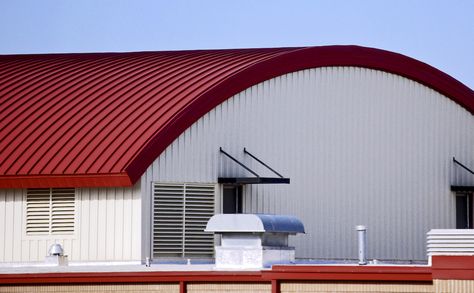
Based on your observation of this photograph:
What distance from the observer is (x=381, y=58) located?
42531 millimetres

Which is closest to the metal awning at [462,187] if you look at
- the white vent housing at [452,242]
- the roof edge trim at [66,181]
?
the roof edge trim at [66,181]

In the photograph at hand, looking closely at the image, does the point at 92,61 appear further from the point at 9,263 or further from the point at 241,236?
the point at 241,236

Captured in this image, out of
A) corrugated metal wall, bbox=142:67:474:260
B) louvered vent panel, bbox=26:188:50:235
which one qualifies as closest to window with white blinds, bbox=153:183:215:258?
corrugated metal wall, bbox=142:67:474:260

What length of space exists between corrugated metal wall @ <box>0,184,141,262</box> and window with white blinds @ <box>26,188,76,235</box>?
0.21 meters

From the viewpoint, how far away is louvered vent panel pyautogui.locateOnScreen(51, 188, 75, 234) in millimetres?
37281

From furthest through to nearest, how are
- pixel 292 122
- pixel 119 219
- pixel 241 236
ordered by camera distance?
pixel 292 122 < pixel 119 219 < pixel 241 236

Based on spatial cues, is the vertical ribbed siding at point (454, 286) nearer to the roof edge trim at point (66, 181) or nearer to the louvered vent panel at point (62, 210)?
the roof edge trim at point (66, 181)

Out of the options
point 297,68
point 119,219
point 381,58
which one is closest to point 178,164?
point 119,219

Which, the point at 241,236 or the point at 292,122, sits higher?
the point at 292,122

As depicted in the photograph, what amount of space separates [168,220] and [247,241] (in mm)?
7056

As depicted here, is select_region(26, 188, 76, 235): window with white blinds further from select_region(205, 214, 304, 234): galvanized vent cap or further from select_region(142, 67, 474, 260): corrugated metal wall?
select_region(205, 214, 304, 234): galvanized vent cap

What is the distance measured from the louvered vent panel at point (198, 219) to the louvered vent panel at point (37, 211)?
13.2 feet

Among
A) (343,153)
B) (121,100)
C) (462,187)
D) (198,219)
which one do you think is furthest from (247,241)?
(462,187)

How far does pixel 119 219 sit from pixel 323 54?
8917 millimetres
